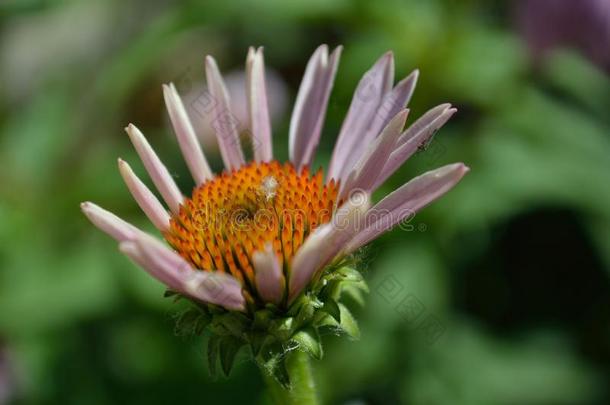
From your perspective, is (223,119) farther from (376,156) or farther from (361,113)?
(376,156)

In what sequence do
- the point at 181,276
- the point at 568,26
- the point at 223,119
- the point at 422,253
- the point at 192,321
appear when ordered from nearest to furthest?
the point at 181,276
the point at 192,321
the point at 223,119
the point at 422,253
the point at 568,26

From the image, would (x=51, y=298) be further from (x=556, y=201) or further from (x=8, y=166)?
(x=556, y=201)

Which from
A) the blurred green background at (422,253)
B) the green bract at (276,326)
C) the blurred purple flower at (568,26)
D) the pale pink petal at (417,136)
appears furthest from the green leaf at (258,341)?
the blurred purple flower at (568,26)

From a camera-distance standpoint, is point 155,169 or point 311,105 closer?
point 155,169

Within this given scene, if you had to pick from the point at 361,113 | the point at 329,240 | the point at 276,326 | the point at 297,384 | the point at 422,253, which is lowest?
the point at 422,253

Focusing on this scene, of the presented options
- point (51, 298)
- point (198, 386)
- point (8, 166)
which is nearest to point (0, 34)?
point (8, 166)

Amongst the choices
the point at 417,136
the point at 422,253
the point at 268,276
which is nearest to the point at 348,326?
the point at 268,276
